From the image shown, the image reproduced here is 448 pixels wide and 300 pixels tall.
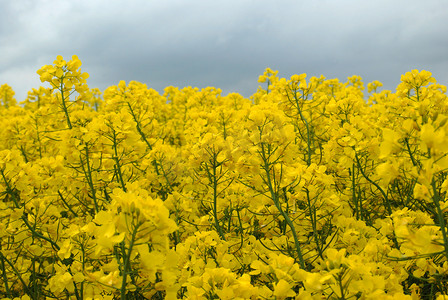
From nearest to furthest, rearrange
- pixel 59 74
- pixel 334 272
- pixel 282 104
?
pixel 334 272, pixel 59 74, pixel 282 104

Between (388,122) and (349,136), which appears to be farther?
(388,122)

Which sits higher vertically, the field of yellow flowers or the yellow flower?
the field of yellow flowers

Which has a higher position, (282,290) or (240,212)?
(240,212)

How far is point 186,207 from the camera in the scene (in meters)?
2.92

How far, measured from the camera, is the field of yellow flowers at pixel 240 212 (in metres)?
1.45

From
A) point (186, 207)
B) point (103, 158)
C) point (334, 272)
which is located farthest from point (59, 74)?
point (334, 272)

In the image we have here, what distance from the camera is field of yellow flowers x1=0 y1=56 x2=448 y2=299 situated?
1.45m

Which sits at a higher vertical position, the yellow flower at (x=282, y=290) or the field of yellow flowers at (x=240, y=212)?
the field of yellow flowers at (x=240, y=212)

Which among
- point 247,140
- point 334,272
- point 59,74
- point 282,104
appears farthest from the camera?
point 282,104

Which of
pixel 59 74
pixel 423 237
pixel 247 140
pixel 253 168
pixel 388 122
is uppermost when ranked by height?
pixel 59 74

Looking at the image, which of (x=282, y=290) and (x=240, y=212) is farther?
(x=240, y=212)

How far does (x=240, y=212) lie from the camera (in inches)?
117

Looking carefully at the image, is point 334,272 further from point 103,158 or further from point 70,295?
point 103,158

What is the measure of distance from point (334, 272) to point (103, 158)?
85.6 inches
